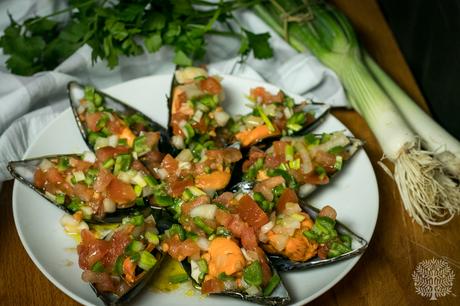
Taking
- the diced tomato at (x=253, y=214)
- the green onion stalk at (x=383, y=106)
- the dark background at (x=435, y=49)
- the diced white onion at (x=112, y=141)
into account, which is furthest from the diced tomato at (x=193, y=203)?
the dark background at (x=435, y=49)

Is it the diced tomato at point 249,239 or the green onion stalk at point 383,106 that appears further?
the green onion stalk at point 383,106

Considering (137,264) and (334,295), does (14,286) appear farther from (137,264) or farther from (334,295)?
(334,295)

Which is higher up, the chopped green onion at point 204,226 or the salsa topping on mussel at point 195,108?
the salsa topping on mussel at point 195,108

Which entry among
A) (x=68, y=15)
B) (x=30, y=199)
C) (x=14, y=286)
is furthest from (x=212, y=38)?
(x=14, y=286)

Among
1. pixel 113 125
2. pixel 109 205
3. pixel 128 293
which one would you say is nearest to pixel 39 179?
pixel 109 205

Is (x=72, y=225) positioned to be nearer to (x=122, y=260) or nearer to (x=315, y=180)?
(x=122, y=260)

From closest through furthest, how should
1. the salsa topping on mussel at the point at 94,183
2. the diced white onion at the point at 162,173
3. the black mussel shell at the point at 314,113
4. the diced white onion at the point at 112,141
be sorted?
the salsa topping on mussel at the point at 94,183
the diced white onion at the point at 162,173
the diced white onion at the point at 112,141
the black mussel shell at the point at 314,113

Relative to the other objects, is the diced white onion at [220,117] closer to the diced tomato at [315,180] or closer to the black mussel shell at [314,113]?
the black mussel shell at [314,113]
